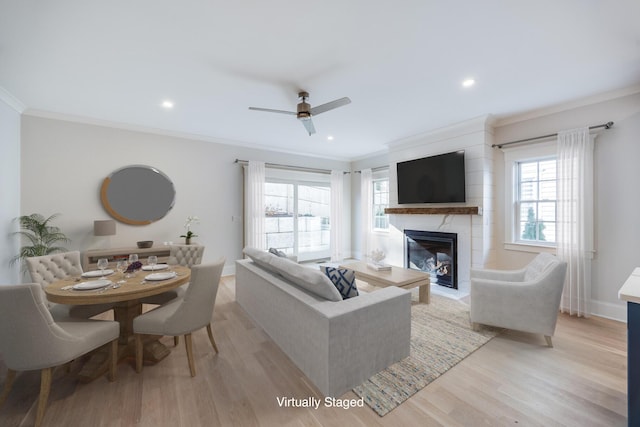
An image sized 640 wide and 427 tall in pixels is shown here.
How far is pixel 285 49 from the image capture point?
2.17 meters

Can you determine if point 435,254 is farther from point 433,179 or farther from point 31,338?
point 31,338

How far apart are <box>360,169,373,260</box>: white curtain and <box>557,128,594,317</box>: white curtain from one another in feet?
11.3

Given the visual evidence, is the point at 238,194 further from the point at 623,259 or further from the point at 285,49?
the point at 623,259

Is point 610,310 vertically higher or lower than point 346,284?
lower

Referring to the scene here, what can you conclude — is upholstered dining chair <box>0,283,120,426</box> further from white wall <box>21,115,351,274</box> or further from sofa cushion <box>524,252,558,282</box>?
sofa cushion <box>524,252,558,282</box>

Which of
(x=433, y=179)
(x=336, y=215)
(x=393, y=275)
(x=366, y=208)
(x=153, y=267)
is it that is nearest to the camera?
(x=153, y=267)

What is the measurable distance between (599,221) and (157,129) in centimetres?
636

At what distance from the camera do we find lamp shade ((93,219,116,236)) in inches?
143

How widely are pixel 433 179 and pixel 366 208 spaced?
2075 mm

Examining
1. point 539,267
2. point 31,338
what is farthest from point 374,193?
point 31,338

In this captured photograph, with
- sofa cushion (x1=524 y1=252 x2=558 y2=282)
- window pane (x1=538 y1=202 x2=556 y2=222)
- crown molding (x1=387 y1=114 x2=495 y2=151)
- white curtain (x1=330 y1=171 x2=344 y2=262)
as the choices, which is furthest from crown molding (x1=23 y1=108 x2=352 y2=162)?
sofa cushion (x1=524 y1=252 x2=558 y2=282)

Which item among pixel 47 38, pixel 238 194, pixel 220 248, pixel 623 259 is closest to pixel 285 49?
pixel 47 38

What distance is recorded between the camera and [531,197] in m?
3.64

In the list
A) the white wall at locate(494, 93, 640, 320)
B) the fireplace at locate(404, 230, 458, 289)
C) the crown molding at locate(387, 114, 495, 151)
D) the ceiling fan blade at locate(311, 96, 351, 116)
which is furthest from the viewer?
the fireplace at locate(404, 230, 458, 289)
